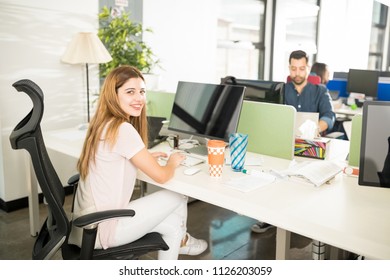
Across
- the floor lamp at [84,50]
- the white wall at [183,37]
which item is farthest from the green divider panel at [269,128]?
the white wall at [183,37]

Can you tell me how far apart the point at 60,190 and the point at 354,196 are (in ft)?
3.67

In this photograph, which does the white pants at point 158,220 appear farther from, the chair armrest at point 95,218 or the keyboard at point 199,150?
the keyboard at point 199,150

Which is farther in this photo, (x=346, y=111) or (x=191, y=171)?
(x=346, y=111)

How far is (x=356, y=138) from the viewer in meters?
1.86

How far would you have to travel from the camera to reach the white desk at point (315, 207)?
1189 millimetres

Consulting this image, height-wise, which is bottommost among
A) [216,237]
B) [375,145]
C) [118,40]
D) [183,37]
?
[216,237]

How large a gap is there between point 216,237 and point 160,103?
1015mm

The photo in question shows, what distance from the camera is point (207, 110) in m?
2.07

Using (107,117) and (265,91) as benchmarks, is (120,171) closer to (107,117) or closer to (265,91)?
(107,117)

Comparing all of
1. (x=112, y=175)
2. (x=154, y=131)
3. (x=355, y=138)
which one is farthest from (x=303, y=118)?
(x=112, y=175)

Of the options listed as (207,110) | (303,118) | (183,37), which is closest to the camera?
(207,110)

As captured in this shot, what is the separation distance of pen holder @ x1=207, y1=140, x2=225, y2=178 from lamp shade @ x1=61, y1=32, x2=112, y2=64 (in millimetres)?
1485

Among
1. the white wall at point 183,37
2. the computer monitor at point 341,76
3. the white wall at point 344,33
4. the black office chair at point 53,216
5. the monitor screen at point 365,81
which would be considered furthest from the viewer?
the white wall at point 344,33

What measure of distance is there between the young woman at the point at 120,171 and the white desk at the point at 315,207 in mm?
141
